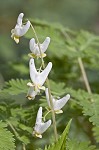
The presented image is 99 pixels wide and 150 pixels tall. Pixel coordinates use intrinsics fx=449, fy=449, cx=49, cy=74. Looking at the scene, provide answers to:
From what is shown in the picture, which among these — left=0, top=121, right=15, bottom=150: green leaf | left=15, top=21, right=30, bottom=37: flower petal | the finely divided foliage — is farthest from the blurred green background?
left=0, top=121, right=15, bottom=150: green leaf

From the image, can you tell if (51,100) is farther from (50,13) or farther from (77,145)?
(50,13)

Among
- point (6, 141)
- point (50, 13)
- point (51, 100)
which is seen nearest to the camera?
point (6, 141)

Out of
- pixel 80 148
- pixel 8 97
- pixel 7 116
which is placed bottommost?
pixel 80 148

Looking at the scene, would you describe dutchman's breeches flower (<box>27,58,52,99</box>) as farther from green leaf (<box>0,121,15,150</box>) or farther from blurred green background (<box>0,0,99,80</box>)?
blurred green background (<box>0,0,99,80</box>)

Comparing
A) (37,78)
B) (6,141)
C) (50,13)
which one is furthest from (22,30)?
(50,13)

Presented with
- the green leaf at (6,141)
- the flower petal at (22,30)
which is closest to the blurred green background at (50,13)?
the flower petal at (22,30)

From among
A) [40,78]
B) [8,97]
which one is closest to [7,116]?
[8,97]

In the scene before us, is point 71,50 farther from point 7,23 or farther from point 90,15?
point 90,15

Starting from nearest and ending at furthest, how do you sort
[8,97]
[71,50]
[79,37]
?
1. [8,97]
2. [71,50]
3. [79,37]
